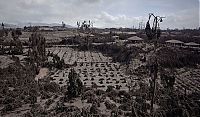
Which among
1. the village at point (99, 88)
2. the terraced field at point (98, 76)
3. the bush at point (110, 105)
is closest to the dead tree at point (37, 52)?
the village at point (99, 88)

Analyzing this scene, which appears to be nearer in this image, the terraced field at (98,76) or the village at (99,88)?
the village at (99,88)

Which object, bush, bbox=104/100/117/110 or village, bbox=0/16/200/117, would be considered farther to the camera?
bush, bbox=104/100/117/110

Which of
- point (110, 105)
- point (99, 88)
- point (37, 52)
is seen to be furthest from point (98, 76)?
point (110, 105)

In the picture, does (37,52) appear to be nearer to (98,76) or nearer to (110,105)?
(98,76)

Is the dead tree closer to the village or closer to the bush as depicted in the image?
the village

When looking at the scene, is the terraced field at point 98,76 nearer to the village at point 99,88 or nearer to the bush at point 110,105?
the village at point 99,88

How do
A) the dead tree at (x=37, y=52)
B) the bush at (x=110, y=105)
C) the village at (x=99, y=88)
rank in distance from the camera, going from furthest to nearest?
the dead tree at (x=37, y=52), the bush at (x=110, y=105), the village at (x=99, y=88)

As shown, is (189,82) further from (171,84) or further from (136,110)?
(136,110)

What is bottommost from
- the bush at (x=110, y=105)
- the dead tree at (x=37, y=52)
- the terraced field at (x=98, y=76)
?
the bush at (x=110, y=105)

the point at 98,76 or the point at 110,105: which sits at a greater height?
the point at 98,76

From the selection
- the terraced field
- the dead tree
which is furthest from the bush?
the dead tree

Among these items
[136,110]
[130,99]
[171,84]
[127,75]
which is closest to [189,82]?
[171,84]

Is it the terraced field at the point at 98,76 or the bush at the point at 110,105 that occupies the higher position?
the terraced field at the point at 98,76
